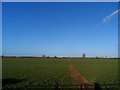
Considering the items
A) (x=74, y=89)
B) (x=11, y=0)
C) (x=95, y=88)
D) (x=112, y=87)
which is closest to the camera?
(x=11, y=0)

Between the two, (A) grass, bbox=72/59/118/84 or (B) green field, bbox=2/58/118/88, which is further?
(A) grass, bbox=72/59/118/84

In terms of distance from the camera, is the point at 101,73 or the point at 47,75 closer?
the point at 47,75

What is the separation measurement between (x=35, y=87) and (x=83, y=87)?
2.27 metres

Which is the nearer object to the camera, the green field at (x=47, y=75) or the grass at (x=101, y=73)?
the green field at (x=47, y=75)

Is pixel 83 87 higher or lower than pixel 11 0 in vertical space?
lower

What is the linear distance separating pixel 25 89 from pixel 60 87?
6.53 feet

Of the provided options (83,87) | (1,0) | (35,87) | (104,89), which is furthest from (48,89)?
A: (1,0)

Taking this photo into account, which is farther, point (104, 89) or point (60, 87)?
point (104, 89)

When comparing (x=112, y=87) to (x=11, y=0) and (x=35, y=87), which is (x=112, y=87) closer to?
(x=35, y=87)

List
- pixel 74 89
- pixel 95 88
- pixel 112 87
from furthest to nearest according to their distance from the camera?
pixel 112 87, pixel 74 89, pixel 95 88

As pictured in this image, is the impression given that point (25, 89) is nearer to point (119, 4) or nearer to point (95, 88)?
point (95, 88)

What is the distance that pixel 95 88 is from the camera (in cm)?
1150

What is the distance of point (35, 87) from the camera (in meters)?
13.0

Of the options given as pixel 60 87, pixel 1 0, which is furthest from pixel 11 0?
pixel 60 87
